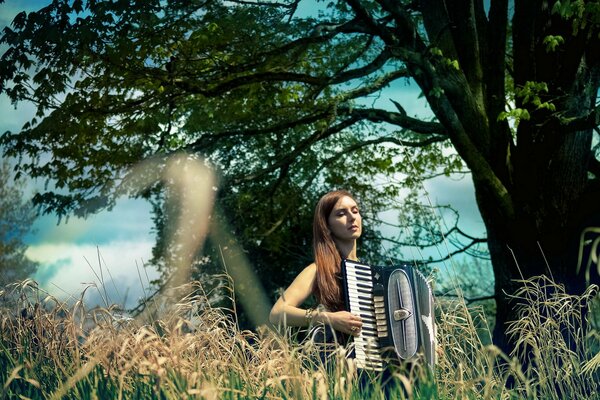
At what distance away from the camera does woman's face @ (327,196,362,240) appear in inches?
171

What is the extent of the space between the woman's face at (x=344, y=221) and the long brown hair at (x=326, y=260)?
1.3 inches

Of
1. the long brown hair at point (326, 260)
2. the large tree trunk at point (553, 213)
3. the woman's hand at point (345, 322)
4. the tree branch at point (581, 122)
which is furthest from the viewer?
the large tree trunk at point (553, 213)

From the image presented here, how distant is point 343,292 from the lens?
4.11m

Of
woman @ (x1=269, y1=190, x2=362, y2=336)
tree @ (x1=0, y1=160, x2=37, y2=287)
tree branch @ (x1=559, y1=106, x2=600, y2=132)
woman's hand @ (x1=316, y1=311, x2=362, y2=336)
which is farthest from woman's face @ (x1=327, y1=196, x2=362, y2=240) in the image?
tree @ (x1=0, y1=160, x2=37, y2=287)

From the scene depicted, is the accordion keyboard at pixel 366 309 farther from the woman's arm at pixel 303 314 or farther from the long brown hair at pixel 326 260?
the long brown hair at pixel 326 260

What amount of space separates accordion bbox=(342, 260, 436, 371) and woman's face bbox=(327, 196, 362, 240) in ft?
1.06

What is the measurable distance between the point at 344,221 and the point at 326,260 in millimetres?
260

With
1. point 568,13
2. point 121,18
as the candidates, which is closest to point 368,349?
point 568,13

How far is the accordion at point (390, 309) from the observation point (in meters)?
3.96

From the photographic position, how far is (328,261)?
424 cm

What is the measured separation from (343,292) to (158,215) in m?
9.91

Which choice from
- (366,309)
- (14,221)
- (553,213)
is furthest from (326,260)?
(14,221)

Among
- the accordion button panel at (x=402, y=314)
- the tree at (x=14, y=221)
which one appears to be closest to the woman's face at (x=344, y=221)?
the accordion button panel at (x=402, y=314)

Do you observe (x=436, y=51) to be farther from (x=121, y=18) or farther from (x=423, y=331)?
(x=423, y=331)
